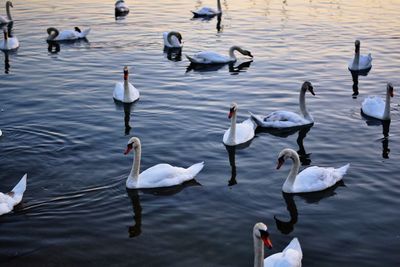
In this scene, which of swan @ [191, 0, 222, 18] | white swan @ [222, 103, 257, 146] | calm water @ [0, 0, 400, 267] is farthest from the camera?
swan @ [191, 0, 222, 18]

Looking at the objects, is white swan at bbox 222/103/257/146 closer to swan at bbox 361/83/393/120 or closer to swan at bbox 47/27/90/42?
swan at bbox 361/83/393/120

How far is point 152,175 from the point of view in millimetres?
13312

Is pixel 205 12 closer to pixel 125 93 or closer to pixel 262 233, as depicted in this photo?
pixel 125 93

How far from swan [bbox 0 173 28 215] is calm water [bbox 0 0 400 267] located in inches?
6.9

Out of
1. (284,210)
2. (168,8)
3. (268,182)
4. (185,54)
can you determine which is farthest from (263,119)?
(168,8)

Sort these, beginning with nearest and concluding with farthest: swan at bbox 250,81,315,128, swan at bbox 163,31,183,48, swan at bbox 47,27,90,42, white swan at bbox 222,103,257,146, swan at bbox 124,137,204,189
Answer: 1. swan at bbox 124,137,204,189
2. white swan at bbox 222,103,257,146
3. swan at bbox 250,81,315,128
4. swan at bbox 163,31,183,48
5. swan at bbox 47,27,90,42

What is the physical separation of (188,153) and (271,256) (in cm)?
563

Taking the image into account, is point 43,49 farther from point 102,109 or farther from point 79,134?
point 79,134

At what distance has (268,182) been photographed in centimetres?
1367

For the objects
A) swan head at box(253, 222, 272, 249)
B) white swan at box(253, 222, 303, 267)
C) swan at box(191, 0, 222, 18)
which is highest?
swan head at box(253, 222, 272, 249)

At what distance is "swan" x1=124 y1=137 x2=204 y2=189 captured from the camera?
1326cm

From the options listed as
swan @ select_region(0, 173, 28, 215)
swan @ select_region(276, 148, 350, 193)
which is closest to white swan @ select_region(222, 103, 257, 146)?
swan @ select_region(276, 148, 350, 193)

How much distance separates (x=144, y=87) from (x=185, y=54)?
537cm

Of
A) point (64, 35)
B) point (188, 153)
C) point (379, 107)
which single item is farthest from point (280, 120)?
point (64, 35)
